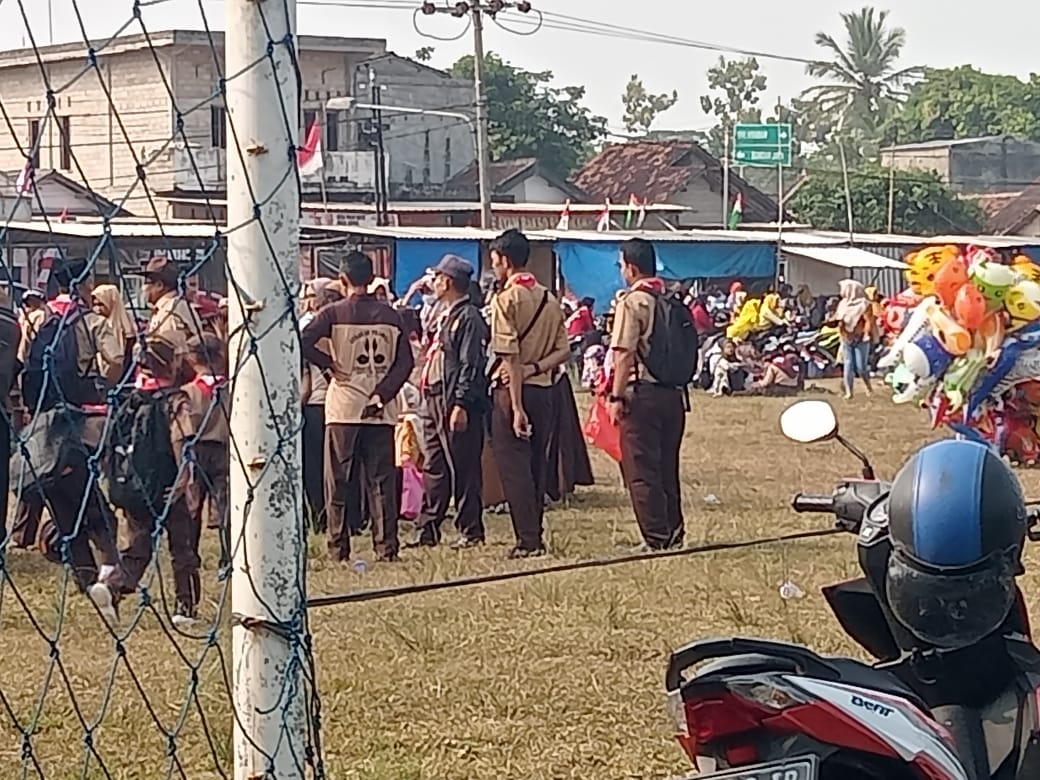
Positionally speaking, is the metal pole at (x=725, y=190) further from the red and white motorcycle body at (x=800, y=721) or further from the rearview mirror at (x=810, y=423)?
the red and white motorcycle body at (x=800, y=721)

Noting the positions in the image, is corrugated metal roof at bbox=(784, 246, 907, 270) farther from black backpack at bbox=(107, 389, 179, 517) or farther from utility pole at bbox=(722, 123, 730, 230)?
black backpack at bbox=(107, 389, 179, 517)

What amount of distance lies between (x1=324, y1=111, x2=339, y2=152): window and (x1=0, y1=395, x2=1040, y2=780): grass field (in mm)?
33660

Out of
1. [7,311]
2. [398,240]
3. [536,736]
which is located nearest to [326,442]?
[7,311]

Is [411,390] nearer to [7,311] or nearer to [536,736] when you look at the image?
[7,311]

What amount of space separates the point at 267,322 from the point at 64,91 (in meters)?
0.76

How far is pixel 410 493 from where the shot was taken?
10.7m

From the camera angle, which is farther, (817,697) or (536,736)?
(536,736)

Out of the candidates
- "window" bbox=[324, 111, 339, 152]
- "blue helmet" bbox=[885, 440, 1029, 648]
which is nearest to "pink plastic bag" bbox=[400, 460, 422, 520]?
"blue helmet" bbox=[885, 440, 1029, 648]

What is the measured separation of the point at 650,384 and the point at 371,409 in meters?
1.36

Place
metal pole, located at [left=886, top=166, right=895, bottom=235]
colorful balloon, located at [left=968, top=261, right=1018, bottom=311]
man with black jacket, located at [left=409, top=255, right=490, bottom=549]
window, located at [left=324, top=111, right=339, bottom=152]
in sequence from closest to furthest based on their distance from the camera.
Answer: man with black jacket, located at [left=409, top=255, right=490, bottom=549] → colorful balloon, located at [left=968, top=261, right=1018, bottom=311] → window, located at [left=324, top=111, right=339, bottom=152] → metal pole, located at [left=886, top=166, right=895, bottom=235]

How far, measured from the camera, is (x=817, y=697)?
2.44 meters

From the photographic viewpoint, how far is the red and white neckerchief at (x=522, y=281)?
30.7ft

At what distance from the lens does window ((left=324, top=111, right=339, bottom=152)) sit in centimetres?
4322

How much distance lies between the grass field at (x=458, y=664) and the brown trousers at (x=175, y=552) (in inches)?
7.0
